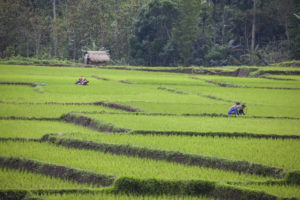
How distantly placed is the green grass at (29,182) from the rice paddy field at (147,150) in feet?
0.03

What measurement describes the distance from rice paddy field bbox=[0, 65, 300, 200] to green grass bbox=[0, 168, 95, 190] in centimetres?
1

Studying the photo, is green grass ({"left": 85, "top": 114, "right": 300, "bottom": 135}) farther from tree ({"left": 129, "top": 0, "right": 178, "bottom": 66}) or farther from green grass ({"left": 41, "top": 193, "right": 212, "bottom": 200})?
tree ({"left": 129, "top": 0, "right": 178, "bottom": 66})

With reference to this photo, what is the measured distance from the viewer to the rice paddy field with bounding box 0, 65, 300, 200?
451 centimetres

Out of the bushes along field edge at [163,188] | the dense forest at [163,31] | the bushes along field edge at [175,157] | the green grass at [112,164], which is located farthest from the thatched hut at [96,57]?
the bushes along field edge at [163,188]

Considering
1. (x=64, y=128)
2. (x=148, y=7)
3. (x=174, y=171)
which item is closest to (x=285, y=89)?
(x=64, y=128)

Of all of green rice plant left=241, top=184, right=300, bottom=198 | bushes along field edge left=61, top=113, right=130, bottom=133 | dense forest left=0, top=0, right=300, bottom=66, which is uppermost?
dense forest left=0, top=0, right=300, bottom=66

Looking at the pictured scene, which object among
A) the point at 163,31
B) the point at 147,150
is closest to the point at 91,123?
the point at 147,150

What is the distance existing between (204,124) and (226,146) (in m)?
1.85

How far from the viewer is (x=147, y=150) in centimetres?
603

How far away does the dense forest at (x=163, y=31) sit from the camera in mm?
30109

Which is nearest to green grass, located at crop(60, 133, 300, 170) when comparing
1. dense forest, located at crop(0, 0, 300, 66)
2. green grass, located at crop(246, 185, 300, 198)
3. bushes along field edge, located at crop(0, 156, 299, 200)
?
green grass, located at crop(246, 185, 300, 198)

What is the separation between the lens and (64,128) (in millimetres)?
8070

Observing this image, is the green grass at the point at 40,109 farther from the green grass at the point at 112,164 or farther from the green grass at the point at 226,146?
the green grass at the point at 112,164

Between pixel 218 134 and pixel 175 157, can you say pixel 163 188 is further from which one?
pixel 218 134
